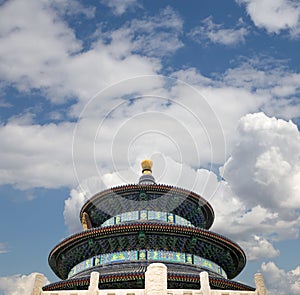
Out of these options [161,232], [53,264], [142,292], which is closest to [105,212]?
[53,264]

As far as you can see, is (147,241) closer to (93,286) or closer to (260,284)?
(260,284)

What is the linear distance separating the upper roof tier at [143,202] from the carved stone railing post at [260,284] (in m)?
12.3

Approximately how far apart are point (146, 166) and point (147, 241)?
37.4ft

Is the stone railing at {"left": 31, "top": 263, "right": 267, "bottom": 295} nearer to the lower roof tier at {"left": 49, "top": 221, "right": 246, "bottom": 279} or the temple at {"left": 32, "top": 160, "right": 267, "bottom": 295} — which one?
the temple at {"left": 32, "top": 160, "right": 267, "bottom": 295}

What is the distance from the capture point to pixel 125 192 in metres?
31.1

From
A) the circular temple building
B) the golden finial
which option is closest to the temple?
the circular temple building

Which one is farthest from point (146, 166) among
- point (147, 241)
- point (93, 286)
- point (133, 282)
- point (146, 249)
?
point (93, 286)

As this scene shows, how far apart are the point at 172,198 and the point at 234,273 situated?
762 centimetres

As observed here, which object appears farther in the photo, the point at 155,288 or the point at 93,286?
the point at 93,286

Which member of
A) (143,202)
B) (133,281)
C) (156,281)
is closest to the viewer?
(156,281)

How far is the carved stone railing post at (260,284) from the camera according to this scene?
18750mm

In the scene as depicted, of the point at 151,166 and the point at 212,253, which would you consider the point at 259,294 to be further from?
the point at 151,166

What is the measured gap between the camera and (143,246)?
2577 cm

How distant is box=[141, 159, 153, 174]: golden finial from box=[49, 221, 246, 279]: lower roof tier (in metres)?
10.9
